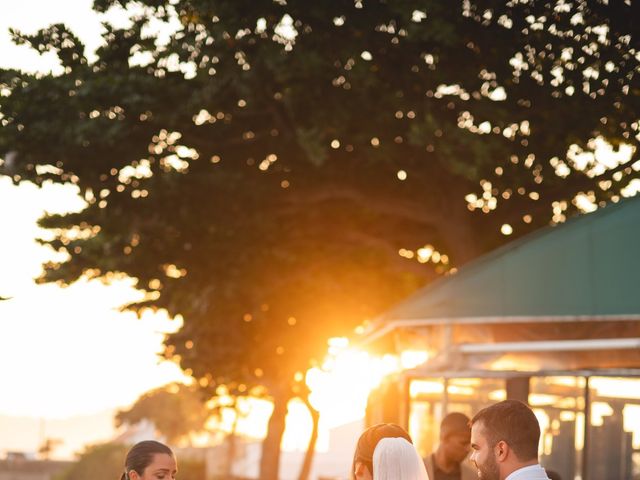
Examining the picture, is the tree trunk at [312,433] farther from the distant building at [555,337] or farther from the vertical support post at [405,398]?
the distant building at [555,337]

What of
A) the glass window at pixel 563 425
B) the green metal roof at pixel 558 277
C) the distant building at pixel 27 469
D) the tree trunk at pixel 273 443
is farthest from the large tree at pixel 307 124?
the distant building at pixel 27 469

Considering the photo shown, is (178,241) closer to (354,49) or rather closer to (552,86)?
(354,49)

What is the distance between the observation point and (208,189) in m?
22.3

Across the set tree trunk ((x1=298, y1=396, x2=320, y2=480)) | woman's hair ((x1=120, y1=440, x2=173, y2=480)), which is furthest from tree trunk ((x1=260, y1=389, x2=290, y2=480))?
woman's hair ((x1=120, y1=440, x2=173, y2=480))

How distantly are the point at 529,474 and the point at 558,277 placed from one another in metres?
12.0

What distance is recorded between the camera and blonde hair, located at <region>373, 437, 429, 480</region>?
21.8 feet

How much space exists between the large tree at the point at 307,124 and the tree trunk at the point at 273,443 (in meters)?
19.0

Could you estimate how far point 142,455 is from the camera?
305 inches

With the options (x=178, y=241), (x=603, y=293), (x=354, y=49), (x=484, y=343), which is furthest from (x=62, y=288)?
(x=603, y=293)

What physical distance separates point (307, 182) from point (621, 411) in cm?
966

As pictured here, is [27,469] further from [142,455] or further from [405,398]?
[142,455]

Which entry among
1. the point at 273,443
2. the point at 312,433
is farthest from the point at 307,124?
the point at 312,433

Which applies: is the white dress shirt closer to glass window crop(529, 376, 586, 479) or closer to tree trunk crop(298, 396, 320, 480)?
glass window crop(529, 376, 586, 479)

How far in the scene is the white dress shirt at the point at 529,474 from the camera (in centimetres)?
577
